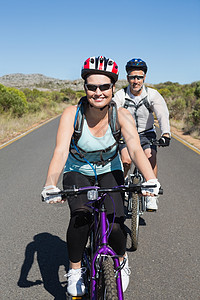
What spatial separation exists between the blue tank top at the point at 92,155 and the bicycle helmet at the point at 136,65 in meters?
2.01

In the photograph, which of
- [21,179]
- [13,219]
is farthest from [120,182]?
[21,179]

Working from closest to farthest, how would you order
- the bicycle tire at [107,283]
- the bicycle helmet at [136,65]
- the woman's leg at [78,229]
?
the bicycle tire at [107,283], the woman's leg at [78,229], the bicycle helmet at [136,65]

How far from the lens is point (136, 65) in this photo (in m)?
Answer: 4.54

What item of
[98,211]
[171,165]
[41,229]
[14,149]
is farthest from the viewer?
[14,149]

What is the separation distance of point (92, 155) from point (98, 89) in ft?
1.84

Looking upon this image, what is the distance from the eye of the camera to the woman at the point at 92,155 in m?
2.58

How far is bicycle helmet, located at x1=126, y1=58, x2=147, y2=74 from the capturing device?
4.55m

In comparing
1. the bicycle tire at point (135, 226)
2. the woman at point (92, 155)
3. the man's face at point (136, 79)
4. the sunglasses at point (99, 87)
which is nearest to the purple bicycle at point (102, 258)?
the woman at point (92, 155)

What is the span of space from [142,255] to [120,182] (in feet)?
4.41

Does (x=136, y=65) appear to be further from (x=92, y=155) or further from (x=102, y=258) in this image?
(x=102, y=258)

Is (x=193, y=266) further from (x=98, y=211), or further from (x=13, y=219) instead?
(x=13, y=219)

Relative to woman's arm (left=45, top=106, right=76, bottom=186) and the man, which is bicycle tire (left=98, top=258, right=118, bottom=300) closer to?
woman's arm (left=45, top=106, right=76, bottom=186)

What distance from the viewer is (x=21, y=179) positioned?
7266mm

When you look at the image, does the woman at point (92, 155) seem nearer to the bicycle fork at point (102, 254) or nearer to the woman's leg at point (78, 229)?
the woman's leg at point (78, 229)
